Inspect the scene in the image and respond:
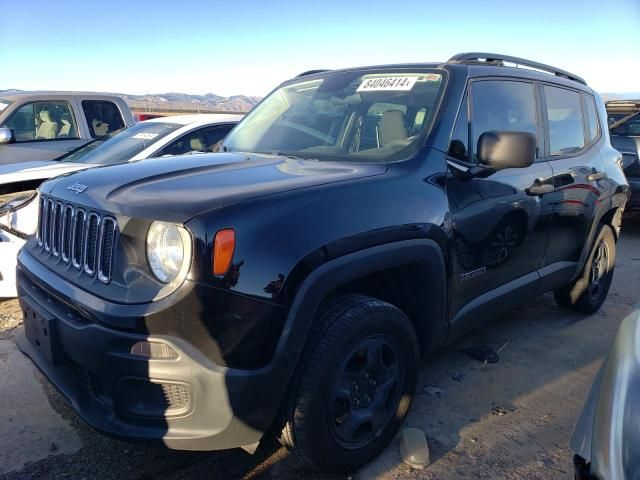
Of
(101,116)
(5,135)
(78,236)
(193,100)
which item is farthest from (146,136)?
(193,100)

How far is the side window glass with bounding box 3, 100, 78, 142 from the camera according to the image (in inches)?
287

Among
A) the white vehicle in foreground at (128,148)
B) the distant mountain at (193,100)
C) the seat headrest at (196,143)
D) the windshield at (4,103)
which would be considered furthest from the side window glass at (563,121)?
the distant mountain at (193,100)

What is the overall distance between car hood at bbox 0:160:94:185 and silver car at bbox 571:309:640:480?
5.05 meters

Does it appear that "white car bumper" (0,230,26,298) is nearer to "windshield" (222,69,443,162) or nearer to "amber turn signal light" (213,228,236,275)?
"windshield" (222,69,443,162)

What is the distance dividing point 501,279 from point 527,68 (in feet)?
5.11

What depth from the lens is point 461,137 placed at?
301 cm

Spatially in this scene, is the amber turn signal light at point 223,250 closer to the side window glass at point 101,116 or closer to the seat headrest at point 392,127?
the seat headrest at point 392,127

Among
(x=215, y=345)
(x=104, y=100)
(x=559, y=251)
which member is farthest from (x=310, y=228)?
(x=104, y=100)

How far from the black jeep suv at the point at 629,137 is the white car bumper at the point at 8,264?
748 cm

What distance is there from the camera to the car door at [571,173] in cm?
371

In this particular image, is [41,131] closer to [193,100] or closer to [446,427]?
[446,427]

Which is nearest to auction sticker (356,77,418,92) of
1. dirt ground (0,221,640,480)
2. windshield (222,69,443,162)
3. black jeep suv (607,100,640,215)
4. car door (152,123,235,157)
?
windshield (222,69,443,162)

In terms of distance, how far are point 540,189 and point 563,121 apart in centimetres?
90

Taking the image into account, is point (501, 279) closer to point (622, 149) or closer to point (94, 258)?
point (94, 258)
